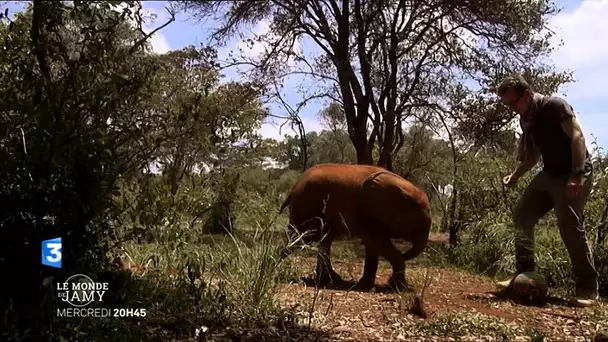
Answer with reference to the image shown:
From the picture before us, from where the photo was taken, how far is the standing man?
5.29 metres

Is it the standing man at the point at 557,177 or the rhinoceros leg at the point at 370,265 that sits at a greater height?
the standing man at the point at 557,177

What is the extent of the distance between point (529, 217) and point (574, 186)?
2.15ft

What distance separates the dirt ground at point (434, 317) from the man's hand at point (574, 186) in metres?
0.86

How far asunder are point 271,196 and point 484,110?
620 centimetres

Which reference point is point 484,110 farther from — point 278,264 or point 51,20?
point 51,20

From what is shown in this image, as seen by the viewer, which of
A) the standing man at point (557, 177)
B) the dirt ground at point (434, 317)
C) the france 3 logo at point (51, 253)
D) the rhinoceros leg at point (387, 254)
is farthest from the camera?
the rhinoceros leg at point (387, 254)

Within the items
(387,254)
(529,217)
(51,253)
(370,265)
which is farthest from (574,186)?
(51,253)

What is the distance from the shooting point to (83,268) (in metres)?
3.65

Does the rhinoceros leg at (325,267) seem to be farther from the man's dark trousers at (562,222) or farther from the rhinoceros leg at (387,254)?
the man's dark trousers at (562,222)

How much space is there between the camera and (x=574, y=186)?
5.18m

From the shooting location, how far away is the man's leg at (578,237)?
536 cm

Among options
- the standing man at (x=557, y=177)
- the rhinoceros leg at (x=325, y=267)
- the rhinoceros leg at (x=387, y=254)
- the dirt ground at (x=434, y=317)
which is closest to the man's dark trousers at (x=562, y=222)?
the standing man at (x=557, y=177)

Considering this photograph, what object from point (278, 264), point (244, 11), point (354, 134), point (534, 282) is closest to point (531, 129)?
point (534, 282)

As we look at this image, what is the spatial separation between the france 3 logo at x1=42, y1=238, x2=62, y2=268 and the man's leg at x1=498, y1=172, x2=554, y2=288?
142 inches
